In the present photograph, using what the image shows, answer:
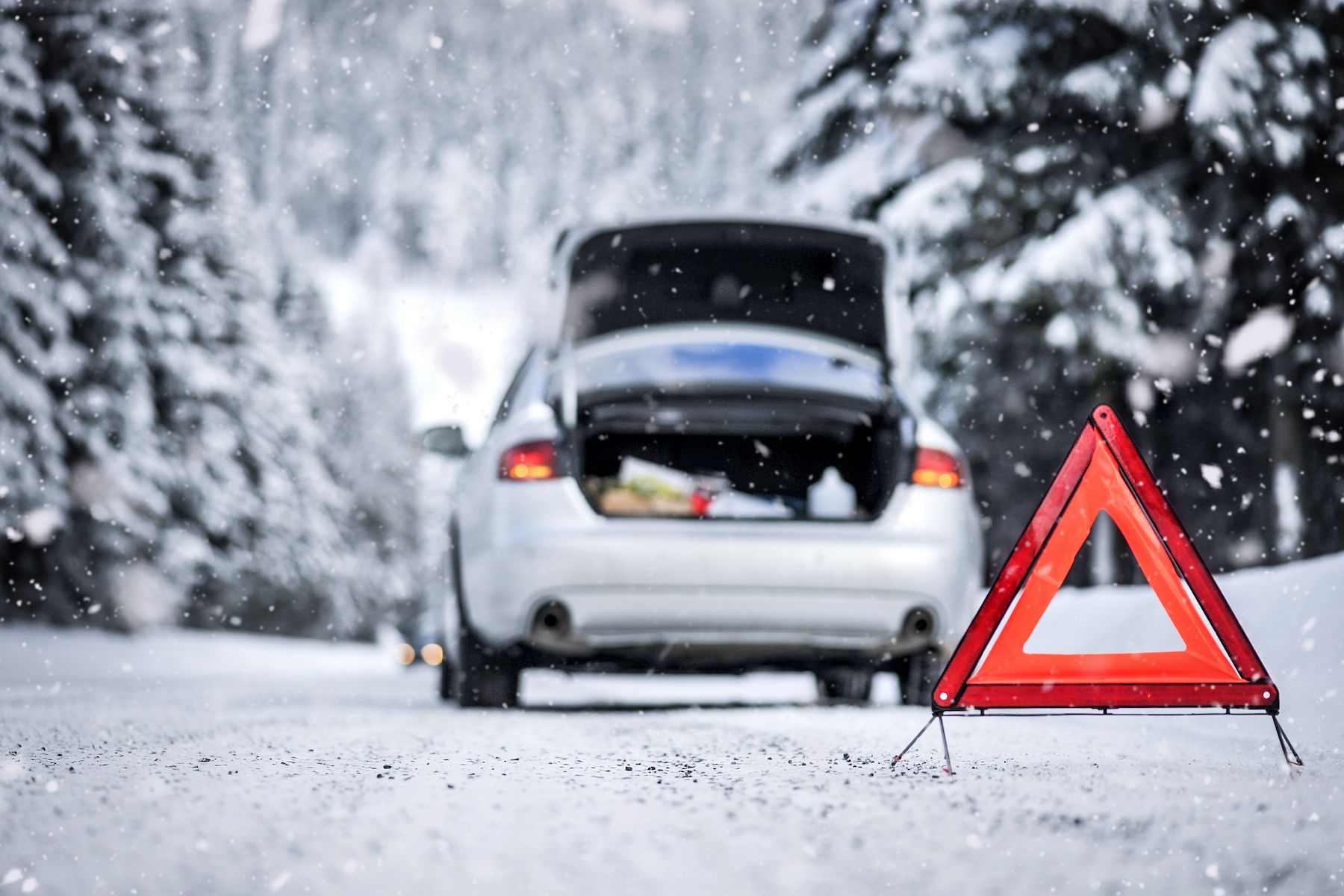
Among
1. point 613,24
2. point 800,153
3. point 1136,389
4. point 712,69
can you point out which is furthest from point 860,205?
point 613,24

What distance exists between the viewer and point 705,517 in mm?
5105

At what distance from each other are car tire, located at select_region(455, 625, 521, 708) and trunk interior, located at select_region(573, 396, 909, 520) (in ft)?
2.57

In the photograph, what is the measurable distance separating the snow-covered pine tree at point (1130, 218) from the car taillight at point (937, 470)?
278 inches

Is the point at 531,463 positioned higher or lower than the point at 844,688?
higher

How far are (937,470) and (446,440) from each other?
88.4 inches

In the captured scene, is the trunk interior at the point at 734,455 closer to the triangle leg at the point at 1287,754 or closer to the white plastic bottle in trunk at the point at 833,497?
the white plastic bottle in trunk at the point at 833,497

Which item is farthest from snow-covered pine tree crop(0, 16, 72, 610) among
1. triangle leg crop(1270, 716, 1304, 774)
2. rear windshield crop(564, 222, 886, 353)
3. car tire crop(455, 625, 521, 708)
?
triangle leg crop(1270, 716, 1304, 774)

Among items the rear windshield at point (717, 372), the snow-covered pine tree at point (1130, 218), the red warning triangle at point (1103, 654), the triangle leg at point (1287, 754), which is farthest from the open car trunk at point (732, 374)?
the snow-covered pine tree at point (1130, 218)

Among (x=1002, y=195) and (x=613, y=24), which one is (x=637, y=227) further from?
(x=613, y=24)

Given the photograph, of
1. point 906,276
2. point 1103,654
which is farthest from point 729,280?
point 906,276

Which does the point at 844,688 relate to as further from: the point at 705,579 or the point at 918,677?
the point at 705,579

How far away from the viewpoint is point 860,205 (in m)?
13.9

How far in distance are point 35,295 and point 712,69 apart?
127545 mm

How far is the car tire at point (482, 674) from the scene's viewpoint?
556cm
